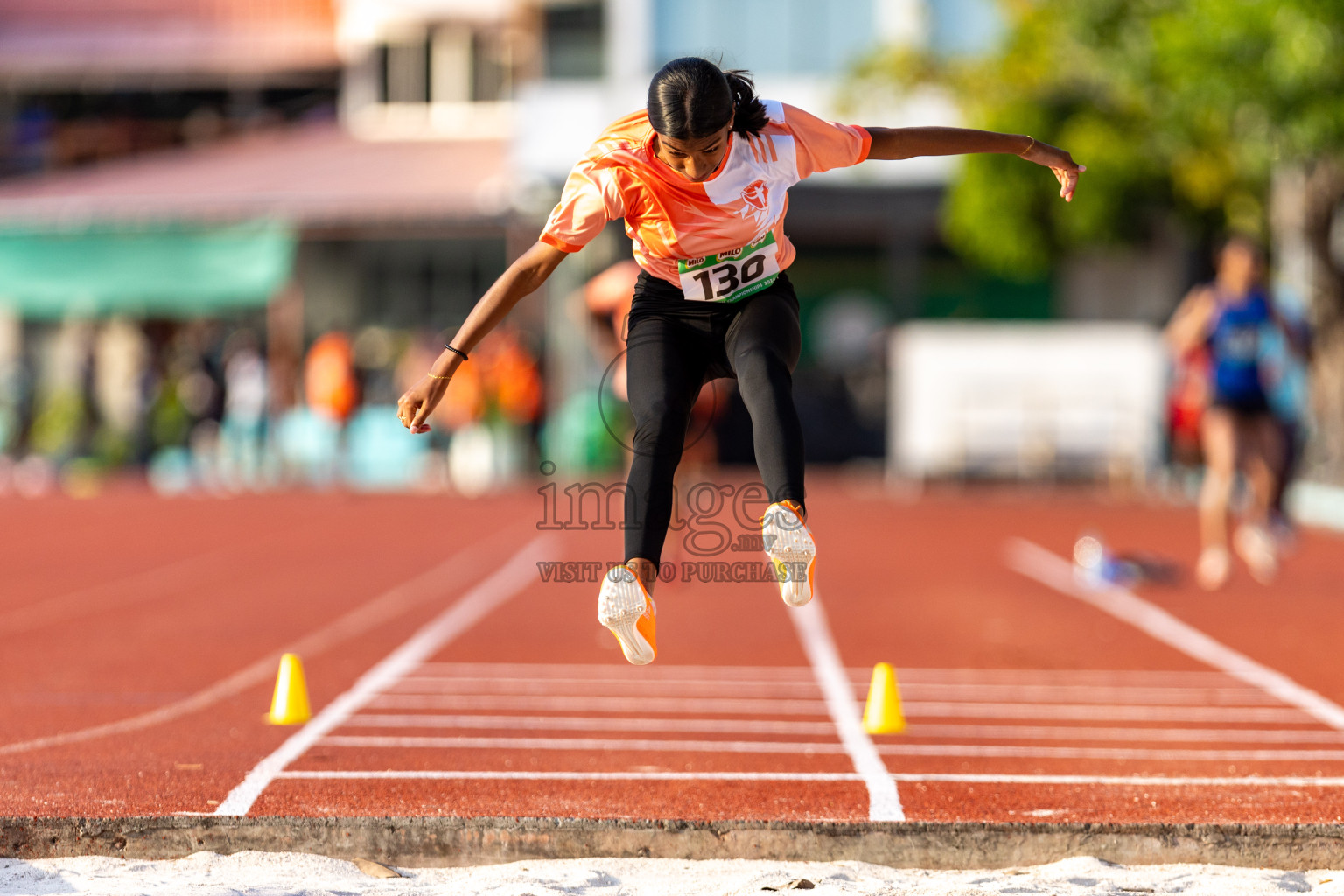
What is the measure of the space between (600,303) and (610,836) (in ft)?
15.3

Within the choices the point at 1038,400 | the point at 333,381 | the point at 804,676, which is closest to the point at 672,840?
the point at 804,676

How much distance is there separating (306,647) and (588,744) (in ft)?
10.6

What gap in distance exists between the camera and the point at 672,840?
4773 millimetres

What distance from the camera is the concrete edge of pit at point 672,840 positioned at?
4.73m

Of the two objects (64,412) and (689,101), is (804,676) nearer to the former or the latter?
(689,101)

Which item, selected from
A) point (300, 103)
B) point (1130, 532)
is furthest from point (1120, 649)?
point (300, 103)

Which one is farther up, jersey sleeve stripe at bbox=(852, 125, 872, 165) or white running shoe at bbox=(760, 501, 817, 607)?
jersey sleeve stripe at bbox=(852, 125, 872, 165)

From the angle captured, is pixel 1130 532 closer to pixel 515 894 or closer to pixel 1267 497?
pixel 1267 497

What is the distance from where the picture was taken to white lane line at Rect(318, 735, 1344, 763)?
6.14m

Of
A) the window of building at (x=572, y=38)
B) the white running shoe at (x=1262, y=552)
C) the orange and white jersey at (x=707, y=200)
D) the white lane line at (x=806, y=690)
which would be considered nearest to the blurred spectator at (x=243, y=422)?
the window of building at (x=572, y=38)

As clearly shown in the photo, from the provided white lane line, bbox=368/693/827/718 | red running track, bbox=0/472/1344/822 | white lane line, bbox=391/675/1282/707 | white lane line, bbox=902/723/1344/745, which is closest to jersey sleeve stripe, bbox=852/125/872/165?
red running track, bbox=0/472/1344/822

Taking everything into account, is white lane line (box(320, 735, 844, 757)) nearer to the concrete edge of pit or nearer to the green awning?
the concrete edge of pit

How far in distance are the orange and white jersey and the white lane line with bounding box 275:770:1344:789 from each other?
1647 millimetres

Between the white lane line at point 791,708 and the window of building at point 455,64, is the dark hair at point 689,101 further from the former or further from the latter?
the window of building at point 455,64
